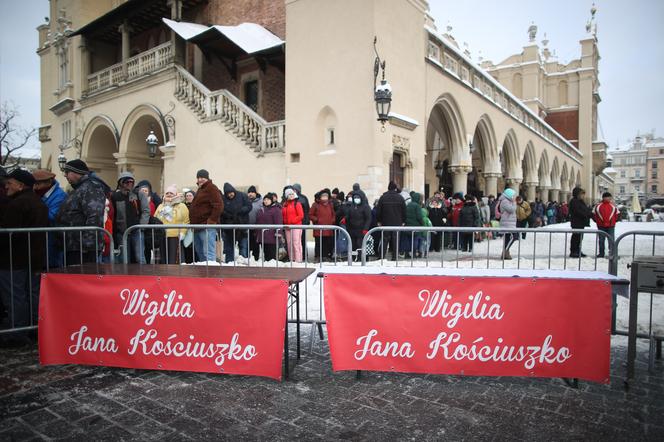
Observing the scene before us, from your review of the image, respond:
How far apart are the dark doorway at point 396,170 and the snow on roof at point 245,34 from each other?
5598mm

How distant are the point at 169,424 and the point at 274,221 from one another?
649 centimetres

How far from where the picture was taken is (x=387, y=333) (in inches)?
146

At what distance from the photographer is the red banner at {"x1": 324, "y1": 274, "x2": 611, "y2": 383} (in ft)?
11.6

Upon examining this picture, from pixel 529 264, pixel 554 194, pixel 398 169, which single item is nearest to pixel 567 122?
pixel 554 194

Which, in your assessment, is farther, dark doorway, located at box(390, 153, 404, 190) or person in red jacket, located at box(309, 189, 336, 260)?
dark doorway, located at box(390, 153, 404, 190)

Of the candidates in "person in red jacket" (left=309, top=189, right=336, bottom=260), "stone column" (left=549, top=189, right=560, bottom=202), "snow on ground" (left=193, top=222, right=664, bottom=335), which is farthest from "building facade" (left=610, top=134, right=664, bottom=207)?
"person in red jacket" (left=309, top=189, right=336, bottom=260)

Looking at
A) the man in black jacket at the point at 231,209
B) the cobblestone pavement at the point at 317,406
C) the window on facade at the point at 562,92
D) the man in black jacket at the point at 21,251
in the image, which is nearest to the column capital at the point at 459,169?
the man in black jacket at the point at 231,209

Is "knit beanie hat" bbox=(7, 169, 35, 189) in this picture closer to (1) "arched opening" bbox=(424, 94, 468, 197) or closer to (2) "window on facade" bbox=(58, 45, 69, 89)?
(1) "arched opening" bbox=(424, 94, 468, 197)

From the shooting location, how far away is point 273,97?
17609mm

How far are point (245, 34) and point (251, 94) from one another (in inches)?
110

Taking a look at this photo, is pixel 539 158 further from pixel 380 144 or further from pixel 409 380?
pixel 409 380

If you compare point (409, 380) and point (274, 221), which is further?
point (274, 221)

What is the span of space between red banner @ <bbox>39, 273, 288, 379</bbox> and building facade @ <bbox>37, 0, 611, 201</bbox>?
8.65 m

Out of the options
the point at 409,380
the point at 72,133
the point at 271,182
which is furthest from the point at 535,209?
the point at 72,133
